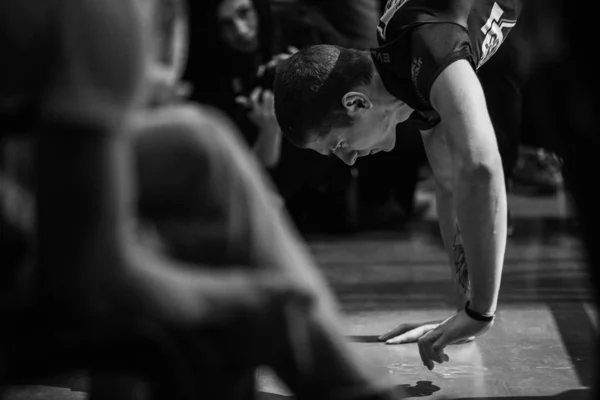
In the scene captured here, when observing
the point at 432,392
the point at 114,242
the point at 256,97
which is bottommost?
the point at 256,97

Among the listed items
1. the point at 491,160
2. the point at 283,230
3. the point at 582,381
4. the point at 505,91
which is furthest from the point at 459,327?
the point at 505,91

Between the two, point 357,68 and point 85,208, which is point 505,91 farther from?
point 85,208

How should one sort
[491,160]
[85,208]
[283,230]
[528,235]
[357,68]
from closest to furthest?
[85,208], [283,230], [491,160], [357,68], [528,235]

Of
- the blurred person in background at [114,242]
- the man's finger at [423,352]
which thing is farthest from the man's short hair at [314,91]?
the blurred person in background at [114,242]

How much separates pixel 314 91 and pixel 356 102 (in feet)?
0.40

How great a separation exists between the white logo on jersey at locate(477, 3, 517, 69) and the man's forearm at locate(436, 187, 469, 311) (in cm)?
54

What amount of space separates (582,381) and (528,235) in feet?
10.7

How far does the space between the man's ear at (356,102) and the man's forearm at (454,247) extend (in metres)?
0.63

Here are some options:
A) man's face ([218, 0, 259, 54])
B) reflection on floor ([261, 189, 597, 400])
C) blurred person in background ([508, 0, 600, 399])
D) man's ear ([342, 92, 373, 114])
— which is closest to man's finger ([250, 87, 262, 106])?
man's face ([218, 0, 259, 54])

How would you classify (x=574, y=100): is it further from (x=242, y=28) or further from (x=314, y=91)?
(x=242, y=28)

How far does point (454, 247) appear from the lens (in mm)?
2574

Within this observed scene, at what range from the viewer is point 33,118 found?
1.03 metres

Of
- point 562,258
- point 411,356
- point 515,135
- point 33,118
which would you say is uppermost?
point 33,118

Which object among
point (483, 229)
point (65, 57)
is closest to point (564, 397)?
point (483, 229)
